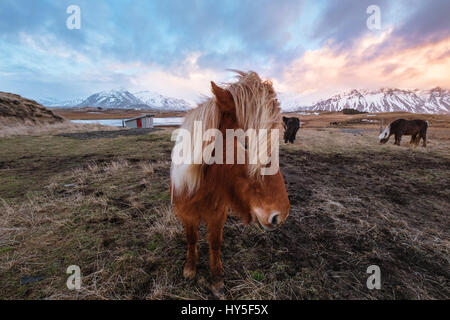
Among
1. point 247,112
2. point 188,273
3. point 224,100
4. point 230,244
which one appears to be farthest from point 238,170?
point 230,244

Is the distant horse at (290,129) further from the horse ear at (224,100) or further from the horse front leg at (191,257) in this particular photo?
the horse ear at (224,100)

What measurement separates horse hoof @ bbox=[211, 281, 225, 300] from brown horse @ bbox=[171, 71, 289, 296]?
0.94 metres

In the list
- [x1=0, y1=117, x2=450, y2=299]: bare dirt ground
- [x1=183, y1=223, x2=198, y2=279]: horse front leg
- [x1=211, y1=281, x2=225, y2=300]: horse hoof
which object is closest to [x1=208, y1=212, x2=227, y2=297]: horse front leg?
[x1=211, y1=281, x2=225, y2=300]: horse hoof

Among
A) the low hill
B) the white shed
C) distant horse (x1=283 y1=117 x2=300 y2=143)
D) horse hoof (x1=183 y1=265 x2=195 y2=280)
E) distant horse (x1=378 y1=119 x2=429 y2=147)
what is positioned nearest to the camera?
horse hoof (x1=183 y1=265 x2=195 y2=280)

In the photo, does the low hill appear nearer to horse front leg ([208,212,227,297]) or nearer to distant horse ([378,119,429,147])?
horse front leg ([208,212,227,297])

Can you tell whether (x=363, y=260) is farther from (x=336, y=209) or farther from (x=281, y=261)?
(x=336, y=209)

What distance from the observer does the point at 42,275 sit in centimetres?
204

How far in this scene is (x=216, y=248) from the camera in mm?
1979

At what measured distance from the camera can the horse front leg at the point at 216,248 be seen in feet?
5.94

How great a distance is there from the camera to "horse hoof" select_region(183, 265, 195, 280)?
6.86 feet

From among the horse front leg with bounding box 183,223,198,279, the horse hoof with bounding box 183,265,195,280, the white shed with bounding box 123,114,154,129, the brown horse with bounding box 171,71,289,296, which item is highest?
the white shed with bounding box 123,114,154,129

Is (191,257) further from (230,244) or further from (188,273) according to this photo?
(230,244)

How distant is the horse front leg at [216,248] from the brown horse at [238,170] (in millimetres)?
175

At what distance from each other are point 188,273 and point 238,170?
62.2 inches
